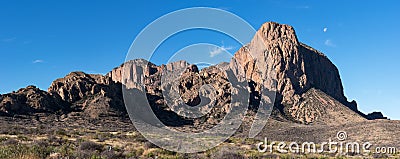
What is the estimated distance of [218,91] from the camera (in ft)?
421

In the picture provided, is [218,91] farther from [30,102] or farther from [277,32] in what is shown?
[277,32]

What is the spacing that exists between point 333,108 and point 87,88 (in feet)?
290

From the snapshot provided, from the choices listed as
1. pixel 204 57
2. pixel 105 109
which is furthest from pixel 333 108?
pixel 204 57

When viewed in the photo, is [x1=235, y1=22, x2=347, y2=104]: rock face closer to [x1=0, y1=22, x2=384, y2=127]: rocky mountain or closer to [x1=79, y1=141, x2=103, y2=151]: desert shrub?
[x1=0, y1=22, x2=384, y2=127]: rocky mountain

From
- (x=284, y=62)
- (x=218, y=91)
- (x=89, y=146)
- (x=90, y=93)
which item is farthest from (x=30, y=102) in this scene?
(x=284, y=62)

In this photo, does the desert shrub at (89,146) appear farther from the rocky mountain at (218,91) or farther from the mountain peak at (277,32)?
the mountain peak at (277,32)

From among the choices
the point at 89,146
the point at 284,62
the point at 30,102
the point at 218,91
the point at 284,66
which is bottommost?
the point at 89,146

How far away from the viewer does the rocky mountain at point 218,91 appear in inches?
3885

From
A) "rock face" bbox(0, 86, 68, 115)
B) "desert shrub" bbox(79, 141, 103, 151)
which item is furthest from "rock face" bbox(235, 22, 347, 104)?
"desert shrub" bbox(79, 141, 103, 151)

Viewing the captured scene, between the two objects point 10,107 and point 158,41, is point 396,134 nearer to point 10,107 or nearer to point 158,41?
point 158,41

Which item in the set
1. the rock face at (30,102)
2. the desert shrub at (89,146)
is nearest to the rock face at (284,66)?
the rock face at (30,102)

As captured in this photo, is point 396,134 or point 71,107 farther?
point 71,107

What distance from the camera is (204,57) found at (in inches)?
824

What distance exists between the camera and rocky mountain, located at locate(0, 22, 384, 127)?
98.7 metres
